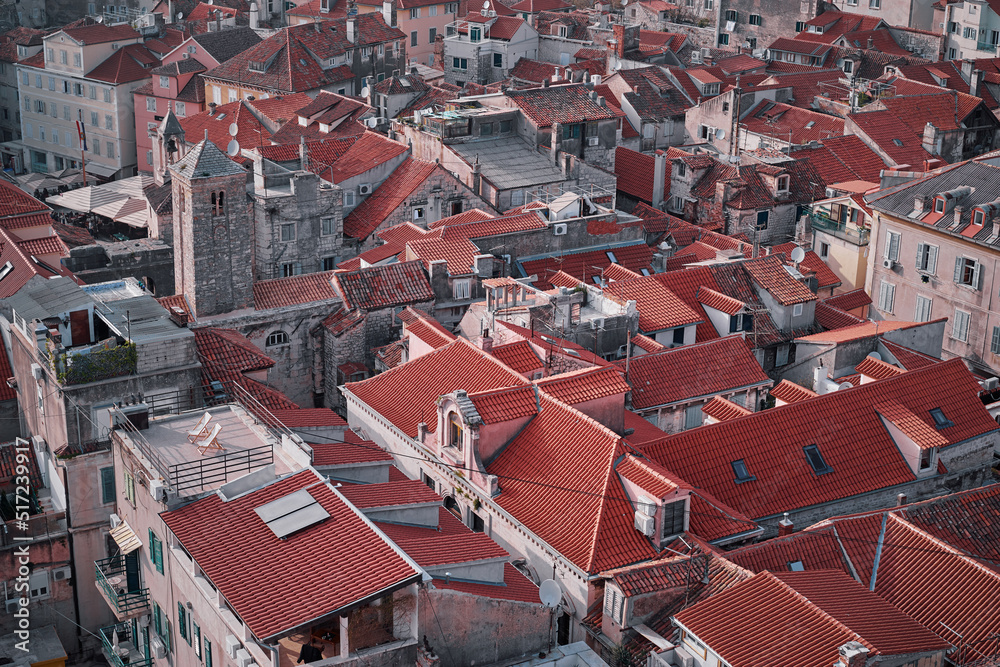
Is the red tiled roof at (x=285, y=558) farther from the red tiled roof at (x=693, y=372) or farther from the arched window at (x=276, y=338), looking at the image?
the arched window at (x=276, y=338)

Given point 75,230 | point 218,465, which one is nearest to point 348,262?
point 75,230

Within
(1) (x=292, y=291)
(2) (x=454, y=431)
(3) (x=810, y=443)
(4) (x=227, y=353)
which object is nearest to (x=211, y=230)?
(1) (x=292, y=291)

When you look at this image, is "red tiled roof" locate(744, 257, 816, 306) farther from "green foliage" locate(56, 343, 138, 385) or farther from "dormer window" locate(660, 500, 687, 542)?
"green foliage" locate(56, 343, 138, 385)

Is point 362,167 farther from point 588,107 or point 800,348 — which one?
point 800,348

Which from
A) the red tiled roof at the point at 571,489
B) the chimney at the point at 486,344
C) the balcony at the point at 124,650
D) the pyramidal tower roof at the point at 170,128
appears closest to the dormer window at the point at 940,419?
the red tiled roof at the point at 571,489

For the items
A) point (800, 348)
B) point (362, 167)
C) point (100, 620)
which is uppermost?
point (362, 167)

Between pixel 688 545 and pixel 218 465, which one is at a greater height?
pixel 218 465

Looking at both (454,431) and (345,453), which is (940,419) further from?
(345,453)
